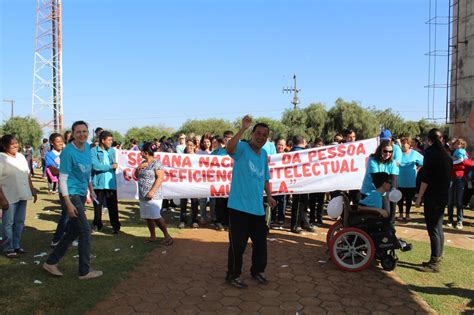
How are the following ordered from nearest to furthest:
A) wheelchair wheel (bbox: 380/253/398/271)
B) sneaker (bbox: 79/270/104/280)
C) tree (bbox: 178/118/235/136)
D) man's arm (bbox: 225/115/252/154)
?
man's arm (bbox: 225/115/252/154) < sneaker (bbox: 79/270/104/280) < wheelchair wheel (bbox: 380/253/398/271) < tree (bbox: 178/118/235/136)

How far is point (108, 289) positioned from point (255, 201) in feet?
6.51

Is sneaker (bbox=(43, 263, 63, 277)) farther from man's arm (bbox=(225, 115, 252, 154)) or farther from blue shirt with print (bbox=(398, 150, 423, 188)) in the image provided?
blue shirt with print (bbox=(398, 150, 423, 188))

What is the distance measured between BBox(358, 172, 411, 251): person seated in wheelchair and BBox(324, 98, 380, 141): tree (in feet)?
140

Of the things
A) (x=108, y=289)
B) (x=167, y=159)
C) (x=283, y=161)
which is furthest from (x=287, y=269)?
(x=167, y=159)

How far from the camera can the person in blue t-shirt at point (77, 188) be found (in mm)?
4668

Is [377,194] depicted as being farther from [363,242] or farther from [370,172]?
[363,242]

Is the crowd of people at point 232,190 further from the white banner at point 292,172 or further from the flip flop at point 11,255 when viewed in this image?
the white banner at point 292,172

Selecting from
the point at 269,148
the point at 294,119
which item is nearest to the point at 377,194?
the point at 269,148

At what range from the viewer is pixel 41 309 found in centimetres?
399

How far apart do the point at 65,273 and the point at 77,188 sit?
1211mm

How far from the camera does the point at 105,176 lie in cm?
721

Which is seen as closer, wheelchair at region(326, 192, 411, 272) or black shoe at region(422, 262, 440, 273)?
wheelchair at region(326, 192, 411, 272)

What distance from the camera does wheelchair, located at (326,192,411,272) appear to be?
5.18m

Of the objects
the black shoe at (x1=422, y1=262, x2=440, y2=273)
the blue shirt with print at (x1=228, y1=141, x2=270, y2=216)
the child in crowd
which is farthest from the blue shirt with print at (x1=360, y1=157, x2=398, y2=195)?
the child in crowd
